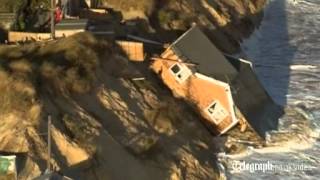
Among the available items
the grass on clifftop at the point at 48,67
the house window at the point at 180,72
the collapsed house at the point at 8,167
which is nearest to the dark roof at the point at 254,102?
the house window at the point at 180,72

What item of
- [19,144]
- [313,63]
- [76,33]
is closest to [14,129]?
[19,144]

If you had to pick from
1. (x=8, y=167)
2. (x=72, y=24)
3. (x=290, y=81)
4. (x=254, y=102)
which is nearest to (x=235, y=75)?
(x=254, y=102)

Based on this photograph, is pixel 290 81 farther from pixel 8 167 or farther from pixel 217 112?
pixel 8 167

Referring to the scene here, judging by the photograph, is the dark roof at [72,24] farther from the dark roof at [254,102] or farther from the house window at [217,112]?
the dark roof at [254,102]

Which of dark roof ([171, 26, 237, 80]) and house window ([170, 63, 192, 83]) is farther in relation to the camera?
dark roof ([171, 26, 237, 80])

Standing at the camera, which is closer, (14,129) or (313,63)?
(14,129)

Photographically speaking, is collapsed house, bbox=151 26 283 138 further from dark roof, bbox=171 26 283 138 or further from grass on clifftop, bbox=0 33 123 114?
grass on clifftop, bbox=0 33 123 114

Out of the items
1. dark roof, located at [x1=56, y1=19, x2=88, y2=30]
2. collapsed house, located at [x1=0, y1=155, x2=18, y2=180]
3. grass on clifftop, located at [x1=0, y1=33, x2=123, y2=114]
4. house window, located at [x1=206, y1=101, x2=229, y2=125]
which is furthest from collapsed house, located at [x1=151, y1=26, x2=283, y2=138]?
collapsed house, located at [x1=0, y1=155, x2=18, y2=180]

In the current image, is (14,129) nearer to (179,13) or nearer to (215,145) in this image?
(215,145)
